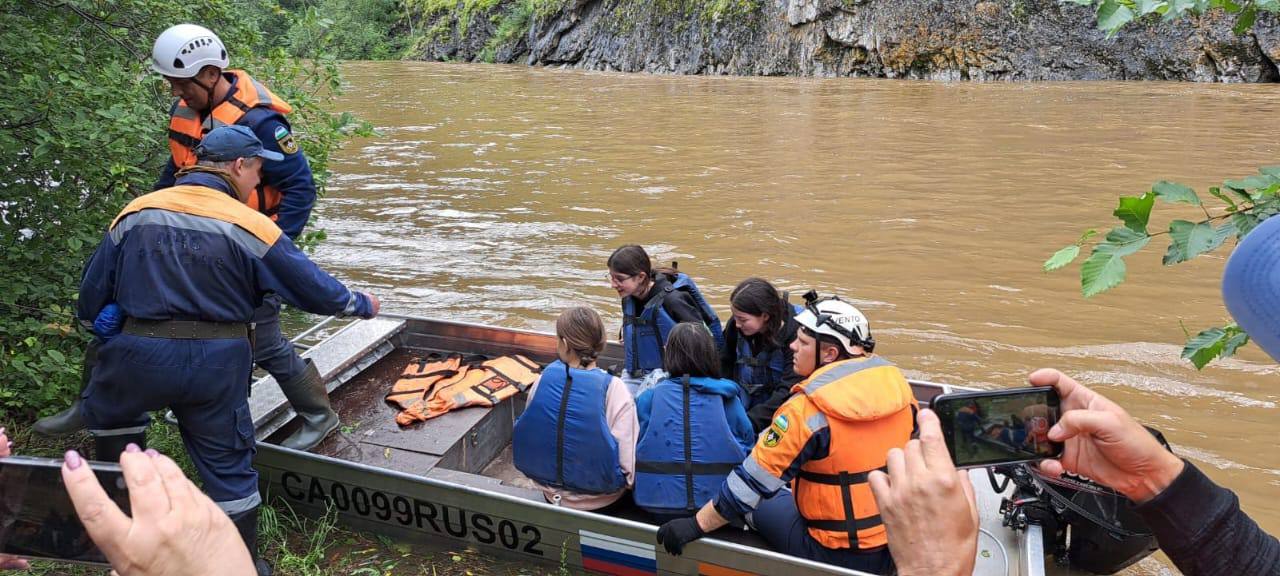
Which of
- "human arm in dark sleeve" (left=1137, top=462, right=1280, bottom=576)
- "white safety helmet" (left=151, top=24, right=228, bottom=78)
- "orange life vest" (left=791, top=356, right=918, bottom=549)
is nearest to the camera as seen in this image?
"human arm in dark sleeve" (left=1137, top=462, right=1280, bottom=576)

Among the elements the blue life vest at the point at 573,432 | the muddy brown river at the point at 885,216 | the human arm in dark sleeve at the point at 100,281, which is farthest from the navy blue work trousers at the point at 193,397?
the muddy brown river at the point at 885,216

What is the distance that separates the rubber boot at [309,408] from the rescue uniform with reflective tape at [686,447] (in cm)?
185

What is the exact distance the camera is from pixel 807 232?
10148mm

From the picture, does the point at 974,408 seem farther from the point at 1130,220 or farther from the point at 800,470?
the point at 800,470

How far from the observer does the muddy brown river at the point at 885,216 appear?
22.1ft

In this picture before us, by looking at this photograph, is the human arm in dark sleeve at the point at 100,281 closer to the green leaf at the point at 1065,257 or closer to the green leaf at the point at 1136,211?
the green leaf at the point at 1065,257

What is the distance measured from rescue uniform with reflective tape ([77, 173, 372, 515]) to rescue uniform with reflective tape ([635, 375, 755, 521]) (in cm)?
145

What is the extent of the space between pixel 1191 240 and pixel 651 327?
3.15 m

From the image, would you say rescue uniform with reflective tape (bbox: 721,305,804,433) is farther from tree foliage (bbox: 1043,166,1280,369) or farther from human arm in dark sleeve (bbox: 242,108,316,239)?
tree foliage (bbox: 1043,166,1280,369)

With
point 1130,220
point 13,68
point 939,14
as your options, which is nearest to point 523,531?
point 1130,220

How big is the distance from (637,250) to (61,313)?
300cm

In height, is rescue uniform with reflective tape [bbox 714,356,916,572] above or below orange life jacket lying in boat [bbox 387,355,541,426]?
above

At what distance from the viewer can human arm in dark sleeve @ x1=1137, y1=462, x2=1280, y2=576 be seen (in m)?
1.62

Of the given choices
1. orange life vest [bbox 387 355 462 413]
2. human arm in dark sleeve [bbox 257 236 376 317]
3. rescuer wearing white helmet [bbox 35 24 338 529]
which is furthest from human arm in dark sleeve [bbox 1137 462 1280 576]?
orange life vest [bbox 387 355 462 413]
